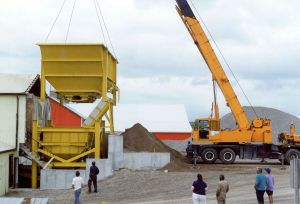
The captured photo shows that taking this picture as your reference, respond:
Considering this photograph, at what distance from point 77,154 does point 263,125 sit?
11982mm

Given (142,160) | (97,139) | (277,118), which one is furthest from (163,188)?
(277,118)

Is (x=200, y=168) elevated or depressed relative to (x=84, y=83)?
depressed

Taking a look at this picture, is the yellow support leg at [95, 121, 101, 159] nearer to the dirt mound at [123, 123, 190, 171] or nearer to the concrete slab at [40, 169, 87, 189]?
Answer: the concrete slab at [40, 169, 87, 189]

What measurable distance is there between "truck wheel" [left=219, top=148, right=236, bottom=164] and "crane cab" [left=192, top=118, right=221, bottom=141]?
1.37 m

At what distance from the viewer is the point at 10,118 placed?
28.8 m

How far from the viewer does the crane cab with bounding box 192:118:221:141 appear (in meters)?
33.6

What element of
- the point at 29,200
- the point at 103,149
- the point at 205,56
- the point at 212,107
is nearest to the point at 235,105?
the point at 212,107

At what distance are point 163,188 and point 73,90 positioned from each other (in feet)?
26.1

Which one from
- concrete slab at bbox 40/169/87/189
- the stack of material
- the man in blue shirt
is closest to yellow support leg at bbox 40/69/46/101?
concrete slab at bbox 40/169/87/189

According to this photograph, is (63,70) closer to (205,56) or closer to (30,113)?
(30,113)

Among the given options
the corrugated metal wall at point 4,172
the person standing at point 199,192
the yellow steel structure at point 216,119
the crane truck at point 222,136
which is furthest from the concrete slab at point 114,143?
the person standing at point 199,192

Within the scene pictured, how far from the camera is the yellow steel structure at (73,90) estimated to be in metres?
28.2

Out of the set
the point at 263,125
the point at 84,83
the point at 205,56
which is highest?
the point at 205,56

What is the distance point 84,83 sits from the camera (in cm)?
2891
